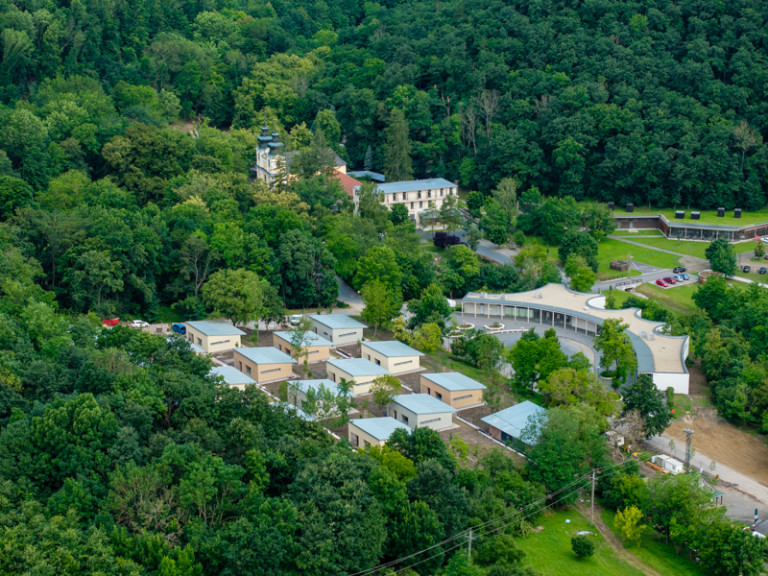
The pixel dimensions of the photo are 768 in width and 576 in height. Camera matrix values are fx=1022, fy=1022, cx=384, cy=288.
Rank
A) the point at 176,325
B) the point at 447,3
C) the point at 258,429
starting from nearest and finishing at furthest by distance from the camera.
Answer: the point at 258,429 → the point at 176,325 → the point at 447,3

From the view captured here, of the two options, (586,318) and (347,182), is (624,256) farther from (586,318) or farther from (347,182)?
(347,182)

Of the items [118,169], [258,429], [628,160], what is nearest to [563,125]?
[628,160]

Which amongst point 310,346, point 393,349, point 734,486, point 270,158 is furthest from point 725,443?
point 270,158

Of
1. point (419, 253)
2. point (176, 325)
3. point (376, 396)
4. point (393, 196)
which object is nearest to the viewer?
point (376, 396)

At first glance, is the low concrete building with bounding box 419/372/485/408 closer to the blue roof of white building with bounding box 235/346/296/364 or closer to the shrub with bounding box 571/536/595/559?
the blue roof of white building with bounding box 235/346/296/364

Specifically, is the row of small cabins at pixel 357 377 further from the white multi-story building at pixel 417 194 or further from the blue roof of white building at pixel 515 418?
the white multi-story building at pixel 417 194

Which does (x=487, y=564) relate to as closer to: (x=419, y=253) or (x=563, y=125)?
(x=419, y=253)

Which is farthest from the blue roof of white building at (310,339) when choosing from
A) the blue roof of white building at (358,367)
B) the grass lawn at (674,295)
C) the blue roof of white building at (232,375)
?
the grass lawn at (674,295)
